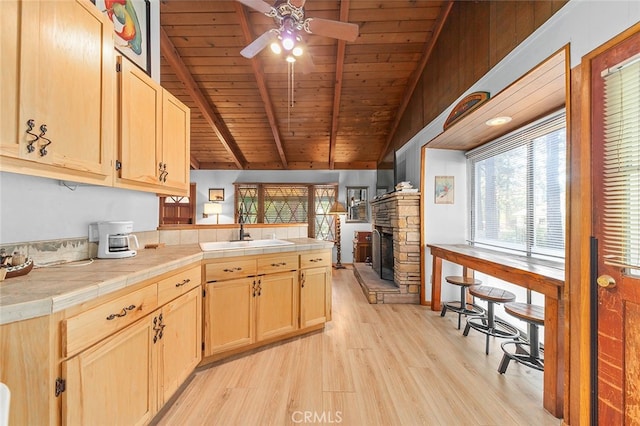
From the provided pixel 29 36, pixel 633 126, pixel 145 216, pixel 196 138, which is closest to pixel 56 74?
pixel 29 36

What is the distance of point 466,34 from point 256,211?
5.14 m

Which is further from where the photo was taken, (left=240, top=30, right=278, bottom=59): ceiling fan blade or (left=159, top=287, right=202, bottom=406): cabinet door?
(left=240, top=30, right=278, bottom=59): ceiling fan blade

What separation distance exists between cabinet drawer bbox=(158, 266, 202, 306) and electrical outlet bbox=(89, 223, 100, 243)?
0.59m

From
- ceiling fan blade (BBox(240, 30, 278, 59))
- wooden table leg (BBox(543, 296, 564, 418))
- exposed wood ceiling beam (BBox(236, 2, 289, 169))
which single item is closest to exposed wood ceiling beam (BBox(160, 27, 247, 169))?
exposed wood ceiling beam (BBox(236, 2, 289, 169))

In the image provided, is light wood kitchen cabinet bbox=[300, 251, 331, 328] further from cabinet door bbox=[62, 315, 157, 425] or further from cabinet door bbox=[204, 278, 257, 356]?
cabinet door bbox=[62, 315, 157, 425]

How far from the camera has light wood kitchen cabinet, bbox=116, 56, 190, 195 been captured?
4.98 ft

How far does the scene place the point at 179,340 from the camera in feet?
5.33

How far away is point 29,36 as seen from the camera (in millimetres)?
1021

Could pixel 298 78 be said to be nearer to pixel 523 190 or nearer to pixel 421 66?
pixel 421 66

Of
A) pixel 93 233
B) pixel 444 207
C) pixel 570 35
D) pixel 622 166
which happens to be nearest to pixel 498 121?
pixel 570 35

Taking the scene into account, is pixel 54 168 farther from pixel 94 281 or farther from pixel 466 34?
pixel 466 34

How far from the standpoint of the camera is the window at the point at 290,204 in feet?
20.3

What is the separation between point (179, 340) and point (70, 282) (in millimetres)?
800

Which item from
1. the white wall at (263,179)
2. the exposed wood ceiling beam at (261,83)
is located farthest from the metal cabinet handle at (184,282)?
the white wall at (263,179)
